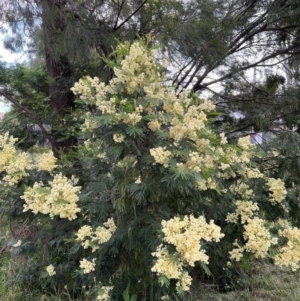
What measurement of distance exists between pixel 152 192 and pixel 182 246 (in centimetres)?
41

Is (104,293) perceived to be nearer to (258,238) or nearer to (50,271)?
(50,271)

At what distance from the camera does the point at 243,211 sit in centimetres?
227

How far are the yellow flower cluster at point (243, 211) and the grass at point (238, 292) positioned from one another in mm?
716

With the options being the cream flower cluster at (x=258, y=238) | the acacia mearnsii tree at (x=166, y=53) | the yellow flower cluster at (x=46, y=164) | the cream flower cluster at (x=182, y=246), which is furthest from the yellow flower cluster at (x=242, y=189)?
the yellow flower cluster at (x=46, y=164)

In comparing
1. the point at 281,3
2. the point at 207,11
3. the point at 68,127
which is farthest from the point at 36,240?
the point at 281,3

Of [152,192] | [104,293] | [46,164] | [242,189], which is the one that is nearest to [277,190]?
[242,189]

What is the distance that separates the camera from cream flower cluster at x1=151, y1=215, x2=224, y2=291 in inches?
63.2

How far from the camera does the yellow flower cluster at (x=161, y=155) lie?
1793 millimetres

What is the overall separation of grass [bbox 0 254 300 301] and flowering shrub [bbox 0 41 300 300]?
1.11 ft

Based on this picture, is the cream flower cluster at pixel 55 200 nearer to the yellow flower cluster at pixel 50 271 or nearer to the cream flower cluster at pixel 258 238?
the yellow flower cluster at pixel 50 271

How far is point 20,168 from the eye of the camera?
234 cm

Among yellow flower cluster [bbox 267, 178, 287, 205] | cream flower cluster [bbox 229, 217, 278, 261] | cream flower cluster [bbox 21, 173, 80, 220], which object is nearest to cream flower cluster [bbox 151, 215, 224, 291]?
cream flower cluster [bbox 229, 217, 278, 261]

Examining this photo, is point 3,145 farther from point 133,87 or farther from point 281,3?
point 281,3

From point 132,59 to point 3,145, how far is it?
1167 millimetres
